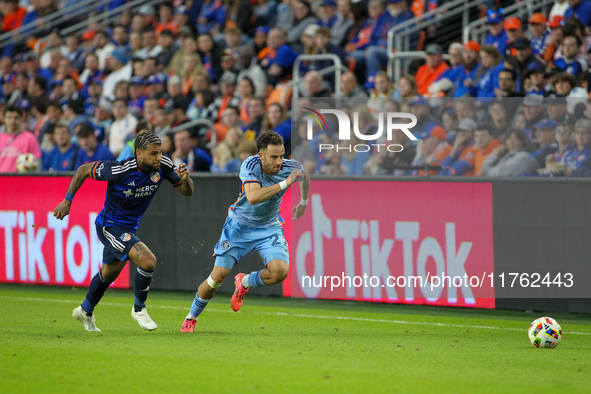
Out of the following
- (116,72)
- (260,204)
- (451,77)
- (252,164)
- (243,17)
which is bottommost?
(260,204)

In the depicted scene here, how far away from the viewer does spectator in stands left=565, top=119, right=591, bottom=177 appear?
391 inches

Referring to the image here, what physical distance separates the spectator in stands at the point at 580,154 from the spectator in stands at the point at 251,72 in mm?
6891

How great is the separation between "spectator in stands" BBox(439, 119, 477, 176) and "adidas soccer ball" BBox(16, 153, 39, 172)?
7082mm

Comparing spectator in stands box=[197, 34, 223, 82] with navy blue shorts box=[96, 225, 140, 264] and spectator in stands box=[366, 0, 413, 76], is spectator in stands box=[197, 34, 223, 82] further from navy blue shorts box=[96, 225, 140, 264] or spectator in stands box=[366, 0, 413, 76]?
navy blue shorts box=[96, 225, 140, 264]

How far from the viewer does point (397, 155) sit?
11242 millimetres

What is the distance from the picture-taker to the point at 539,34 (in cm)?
1281

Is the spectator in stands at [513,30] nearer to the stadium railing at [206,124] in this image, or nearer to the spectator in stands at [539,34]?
the spectator in stands at [539,34]

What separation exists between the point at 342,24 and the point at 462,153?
621 centimetres

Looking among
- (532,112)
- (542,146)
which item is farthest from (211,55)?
(542,146)

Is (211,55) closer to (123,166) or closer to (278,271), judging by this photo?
(123,166)

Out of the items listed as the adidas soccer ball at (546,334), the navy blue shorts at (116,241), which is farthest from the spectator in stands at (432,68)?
the navy blue shorts at (116,241)

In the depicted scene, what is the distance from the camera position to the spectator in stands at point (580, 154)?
9.92 metres

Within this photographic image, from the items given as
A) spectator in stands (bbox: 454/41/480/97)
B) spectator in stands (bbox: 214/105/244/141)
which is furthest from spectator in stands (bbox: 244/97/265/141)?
spectator in stands (bbox: 454/41/480/97)

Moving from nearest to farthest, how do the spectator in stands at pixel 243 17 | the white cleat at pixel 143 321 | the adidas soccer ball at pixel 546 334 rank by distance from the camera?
the adidas soccer ball at pixel 546 334, the white cleat at pixel 143 321, the spectator in stands at pixel 243 17
